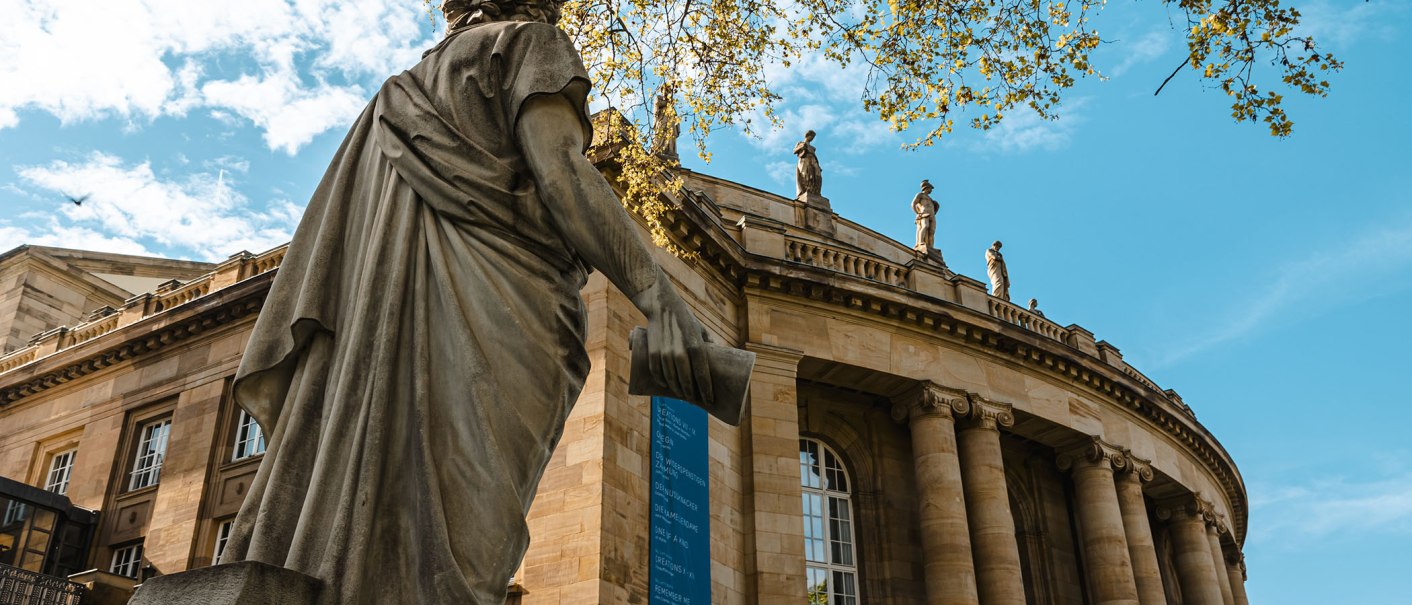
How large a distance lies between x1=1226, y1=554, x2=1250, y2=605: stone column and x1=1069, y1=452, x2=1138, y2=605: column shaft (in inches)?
434

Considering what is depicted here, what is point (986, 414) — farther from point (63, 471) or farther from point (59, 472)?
point (59, 472)

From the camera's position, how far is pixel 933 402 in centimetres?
2411

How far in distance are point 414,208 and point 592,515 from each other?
13819 mm

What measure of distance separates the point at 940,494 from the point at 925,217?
9.27 m

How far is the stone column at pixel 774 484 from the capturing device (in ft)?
64.4

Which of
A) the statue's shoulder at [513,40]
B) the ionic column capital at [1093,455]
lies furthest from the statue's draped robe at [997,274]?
the statue's shoulder at [513,40]

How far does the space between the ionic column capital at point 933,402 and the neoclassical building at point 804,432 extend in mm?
50

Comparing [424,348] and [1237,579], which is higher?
[1237,579]

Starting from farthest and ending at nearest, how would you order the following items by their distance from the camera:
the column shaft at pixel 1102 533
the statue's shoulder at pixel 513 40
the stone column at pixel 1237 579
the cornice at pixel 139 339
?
the stone column at pixel 1237 579
the column shaft at pixel 1102 533
the cornice at pixel 139 339
the statue's shoulder at pixel 513 40

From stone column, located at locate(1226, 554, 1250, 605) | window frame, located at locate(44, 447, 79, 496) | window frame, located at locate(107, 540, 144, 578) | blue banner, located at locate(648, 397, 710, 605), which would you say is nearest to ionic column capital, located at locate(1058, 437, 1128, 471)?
stone column, located at locate(1226, 554, 1250, 605)

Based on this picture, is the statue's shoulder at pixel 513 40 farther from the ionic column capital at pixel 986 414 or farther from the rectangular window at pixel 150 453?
the rectangular window at pixel 150 453

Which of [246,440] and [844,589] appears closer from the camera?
[246,440]

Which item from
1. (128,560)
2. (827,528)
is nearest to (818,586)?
(827,528)

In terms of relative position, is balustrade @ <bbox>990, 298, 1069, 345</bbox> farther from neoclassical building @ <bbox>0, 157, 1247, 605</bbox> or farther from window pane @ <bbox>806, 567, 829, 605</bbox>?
window pane @ <bbox>806, 567, 829, 605</bbox>
